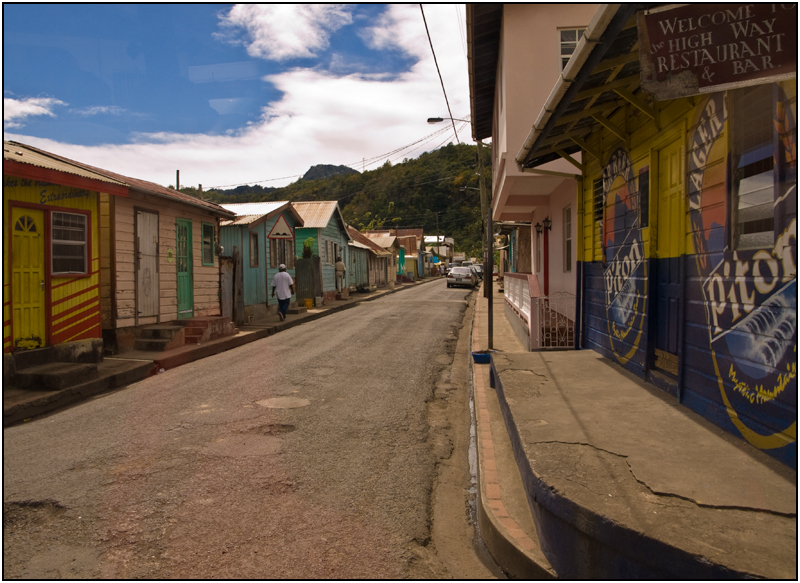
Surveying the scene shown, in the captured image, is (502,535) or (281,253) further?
(281,253)

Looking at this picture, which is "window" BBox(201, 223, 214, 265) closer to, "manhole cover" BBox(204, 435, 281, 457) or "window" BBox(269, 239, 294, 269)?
"window" BBox(269, 239, 294, 269)

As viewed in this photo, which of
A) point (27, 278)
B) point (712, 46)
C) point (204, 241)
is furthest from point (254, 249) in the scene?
point (712, 46)

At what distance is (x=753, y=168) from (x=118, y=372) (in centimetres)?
840

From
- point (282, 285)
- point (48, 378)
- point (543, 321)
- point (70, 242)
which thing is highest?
point (70, 242)

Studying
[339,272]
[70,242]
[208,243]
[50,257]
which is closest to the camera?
[50,257]

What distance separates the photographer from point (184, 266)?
42.3 feet

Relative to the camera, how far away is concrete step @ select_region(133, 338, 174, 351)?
10562mm

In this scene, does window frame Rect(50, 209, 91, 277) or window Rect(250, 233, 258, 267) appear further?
window Rect(250, 233, 258, 267)

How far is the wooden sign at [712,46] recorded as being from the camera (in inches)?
119

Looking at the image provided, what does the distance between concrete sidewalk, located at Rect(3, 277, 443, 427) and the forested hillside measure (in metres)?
50.7

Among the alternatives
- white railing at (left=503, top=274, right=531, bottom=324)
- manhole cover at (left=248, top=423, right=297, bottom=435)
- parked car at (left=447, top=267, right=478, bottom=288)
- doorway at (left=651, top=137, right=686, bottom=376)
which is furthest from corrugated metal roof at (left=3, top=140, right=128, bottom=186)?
parked car at (left=447, top=267, right=478, bottom=288)

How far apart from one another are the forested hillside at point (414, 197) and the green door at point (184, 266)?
49.1 meters

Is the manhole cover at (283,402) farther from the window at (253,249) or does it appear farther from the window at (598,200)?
the window at (253,249)

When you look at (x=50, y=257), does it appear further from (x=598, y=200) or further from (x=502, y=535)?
(x=598, y=200)
